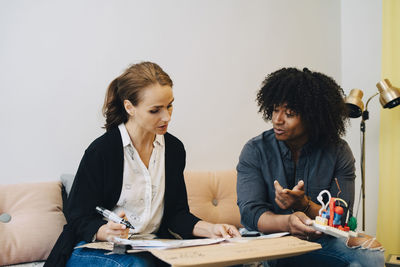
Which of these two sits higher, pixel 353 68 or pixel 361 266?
pixel 353 68

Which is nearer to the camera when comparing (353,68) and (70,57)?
(70,57)

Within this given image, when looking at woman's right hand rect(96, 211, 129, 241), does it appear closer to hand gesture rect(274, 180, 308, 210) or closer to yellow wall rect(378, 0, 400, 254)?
hand gesture rect(274, 180, 308, 210)

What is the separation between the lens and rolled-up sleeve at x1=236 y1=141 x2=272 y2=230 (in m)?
1.53

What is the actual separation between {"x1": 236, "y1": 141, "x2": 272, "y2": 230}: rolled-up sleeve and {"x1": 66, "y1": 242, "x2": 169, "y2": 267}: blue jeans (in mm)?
393

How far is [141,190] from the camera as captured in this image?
154cm

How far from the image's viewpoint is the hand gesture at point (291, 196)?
1.34 m

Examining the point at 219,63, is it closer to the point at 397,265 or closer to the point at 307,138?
the point at 307,138

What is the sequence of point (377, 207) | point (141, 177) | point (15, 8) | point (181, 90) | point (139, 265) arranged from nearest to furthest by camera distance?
point (139, 265), point (141, 177), point (15, 8), point (181, 90), point (377, 207)

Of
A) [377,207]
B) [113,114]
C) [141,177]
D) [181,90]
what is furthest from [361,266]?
[377,207]

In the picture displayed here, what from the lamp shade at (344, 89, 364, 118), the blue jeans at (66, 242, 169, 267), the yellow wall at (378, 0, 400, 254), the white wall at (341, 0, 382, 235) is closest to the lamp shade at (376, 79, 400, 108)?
the lamp shade at (344, 89, 364, 118)

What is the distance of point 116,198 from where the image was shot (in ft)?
4.92

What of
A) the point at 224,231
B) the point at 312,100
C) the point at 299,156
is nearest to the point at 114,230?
the point at 224,231

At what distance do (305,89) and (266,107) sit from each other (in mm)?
181

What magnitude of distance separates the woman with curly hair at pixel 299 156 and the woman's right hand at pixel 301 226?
0.39 ft
